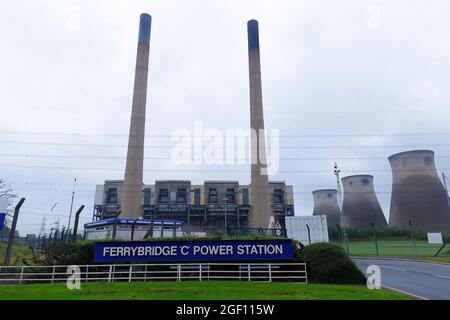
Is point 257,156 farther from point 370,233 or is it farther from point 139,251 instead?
point 139,251

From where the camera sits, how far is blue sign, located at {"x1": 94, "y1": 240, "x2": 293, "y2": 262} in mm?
17328

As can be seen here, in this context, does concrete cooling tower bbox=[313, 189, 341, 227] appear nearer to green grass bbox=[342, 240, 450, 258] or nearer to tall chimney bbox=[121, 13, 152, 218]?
green grass bbox=[342, 240, 450, 258]

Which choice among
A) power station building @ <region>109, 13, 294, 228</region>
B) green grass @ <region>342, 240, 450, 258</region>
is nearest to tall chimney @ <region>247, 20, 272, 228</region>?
power station building @ <region>109, 13, 294, 228</region>

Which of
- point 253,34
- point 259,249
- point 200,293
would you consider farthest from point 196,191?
point 200,293

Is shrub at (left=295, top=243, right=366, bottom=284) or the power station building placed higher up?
the power station building

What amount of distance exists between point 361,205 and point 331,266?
6250 cm

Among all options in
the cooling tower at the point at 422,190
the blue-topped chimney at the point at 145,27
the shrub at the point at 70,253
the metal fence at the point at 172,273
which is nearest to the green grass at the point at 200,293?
the metal fence at the point at 172,273

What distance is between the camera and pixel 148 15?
56.7m

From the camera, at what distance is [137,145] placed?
49.2 metres

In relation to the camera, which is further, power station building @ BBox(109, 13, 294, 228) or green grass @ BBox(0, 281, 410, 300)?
power station building @ BBox(109, 13, 294, 228)

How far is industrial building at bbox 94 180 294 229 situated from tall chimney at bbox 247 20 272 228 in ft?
71.9

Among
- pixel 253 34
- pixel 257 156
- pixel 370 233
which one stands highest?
pixel 253 34
